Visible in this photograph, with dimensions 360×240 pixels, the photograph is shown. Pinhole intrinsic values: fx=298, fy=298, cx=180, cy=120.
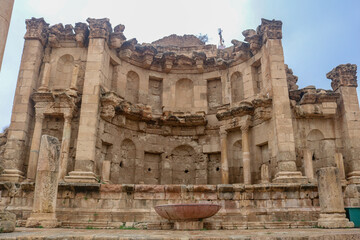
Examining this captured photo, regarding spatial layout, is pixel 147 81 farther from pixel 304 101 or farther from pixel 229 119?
pixel 304 101

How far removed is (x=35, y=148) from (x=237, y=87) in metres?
12.1

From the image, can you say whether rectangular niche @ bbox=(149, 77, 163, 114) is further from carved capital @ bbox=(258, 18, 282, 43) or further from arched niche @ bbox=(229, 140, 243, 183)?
carved capital @ bbox=(258, 18, 282, 43)

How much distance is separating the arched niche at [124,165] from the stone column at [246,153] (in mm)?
6369

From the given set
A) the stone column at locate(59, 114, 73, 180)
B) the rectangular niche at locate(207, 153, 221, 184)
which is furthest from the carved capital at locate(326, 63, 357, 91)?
the stone column at locate(59, 114, 73, 180)

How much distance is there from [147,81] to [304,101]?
961 cm

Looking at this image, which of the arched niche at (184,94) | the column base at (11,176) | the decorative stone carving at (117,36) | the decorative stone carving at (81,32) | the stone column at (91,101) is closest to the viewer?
the column base at (11,176)

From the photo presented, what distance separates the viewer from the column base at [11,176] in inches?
537

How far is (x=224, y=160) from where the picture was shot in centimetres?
1719

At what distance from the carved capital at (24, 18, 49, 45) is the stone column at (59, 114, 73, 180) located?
198 inches

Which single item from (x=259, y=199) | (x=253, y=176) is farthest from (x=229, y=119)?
(x=259, y=199)

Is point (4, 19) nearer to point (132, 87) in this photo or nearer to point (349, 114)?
point (132, 87)

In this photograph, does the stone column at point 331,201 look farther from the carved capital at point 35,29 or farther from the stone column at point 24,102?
the carved capital at point 35,29

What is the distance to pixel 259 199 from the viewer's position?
11.7 metres

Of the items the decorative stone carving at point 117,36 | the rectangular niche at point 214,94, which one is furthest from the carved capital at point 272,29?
the decorative stone carving at point 117,36
